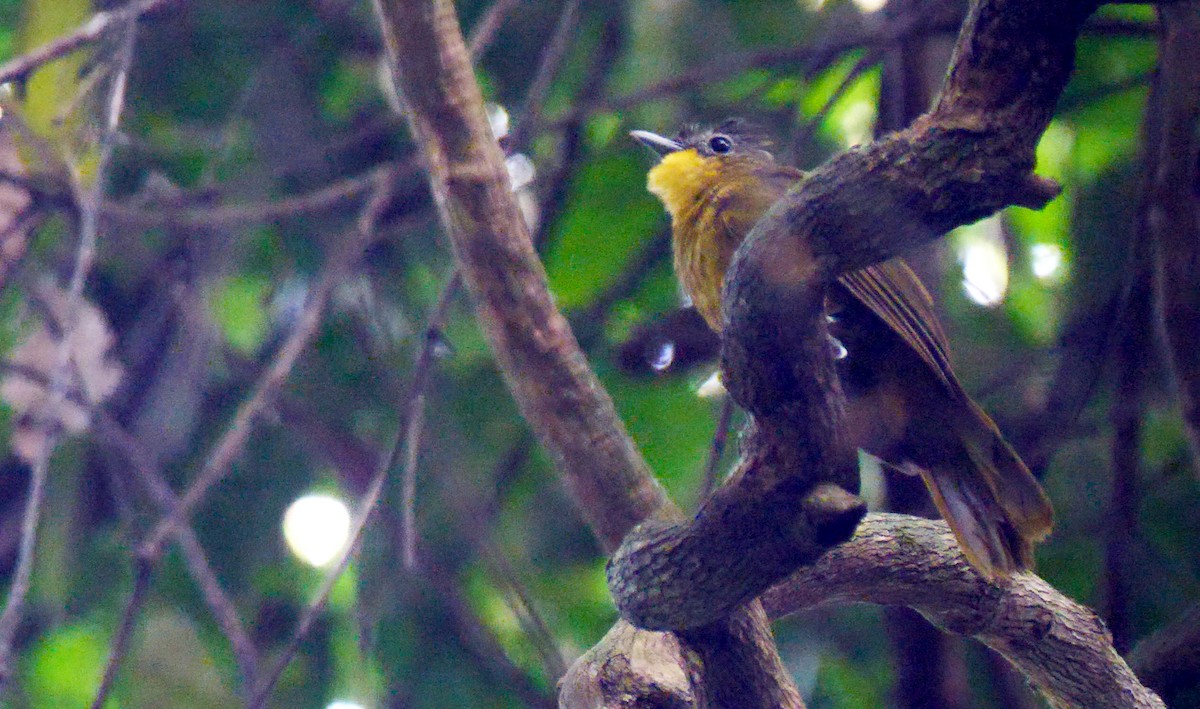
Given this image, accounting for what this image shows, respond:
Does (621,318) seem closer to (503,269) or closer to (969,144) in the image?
(503,269)

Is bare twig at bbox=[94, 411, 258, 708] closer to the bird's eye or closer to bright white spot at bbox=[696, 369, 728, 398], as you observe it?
bright white spot at bbox=[696, 369, 728, 398]

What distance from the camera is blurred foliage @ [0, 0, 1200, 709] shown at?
3547 mm

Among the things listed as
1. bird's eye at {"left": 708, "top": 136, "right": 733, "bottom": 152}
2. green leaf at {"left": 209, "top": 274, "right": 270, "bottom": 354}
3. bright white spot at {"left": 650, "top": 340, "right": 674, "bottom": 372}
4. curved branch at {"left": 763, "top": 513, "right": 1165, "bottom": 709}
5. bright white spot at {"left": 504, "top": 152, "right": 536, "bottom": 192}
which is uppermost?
green leaf at {"left": 209, "top": 274, "right": 270, "bottom": 354}

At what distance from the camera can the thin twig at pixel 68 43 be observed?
262cm

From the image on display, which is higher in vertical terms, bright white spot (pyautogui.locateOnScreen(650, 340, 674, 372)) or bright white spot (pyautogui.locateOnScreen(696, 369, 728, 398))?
bright white spot (pyautogui.locateOnScreen(650, 340, 674, 372))

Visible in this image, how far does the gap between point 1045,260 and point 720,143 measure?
4.52 ft

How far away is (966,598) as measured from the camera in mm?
2295

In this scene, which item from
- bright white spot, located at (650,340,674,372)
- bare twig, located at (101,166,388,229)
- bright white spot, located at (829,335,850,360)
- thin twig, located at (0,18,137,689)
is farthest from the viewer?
bright white spot, located at (650,340,674,372)

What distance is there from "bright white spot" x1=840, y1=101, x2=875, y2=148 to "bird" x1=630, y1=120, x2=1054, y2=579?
5.09 feet

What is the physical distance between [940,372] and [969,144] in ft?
2.99

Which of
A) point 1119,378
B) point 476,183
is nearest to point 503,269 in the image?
point 476,183

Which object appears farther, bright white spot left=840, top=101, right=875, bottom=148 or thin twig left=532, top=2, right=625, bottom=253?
bright white spot left=840, top=101, right=875, bottom=148

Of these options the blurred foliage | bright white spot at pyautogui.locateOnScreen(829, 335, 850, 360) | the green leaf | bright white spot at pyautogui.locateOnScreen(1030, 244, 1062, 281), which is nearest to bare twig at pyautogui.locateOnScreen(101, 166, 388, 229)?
the blurred foliage

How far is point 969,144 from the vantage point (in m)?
1.60
